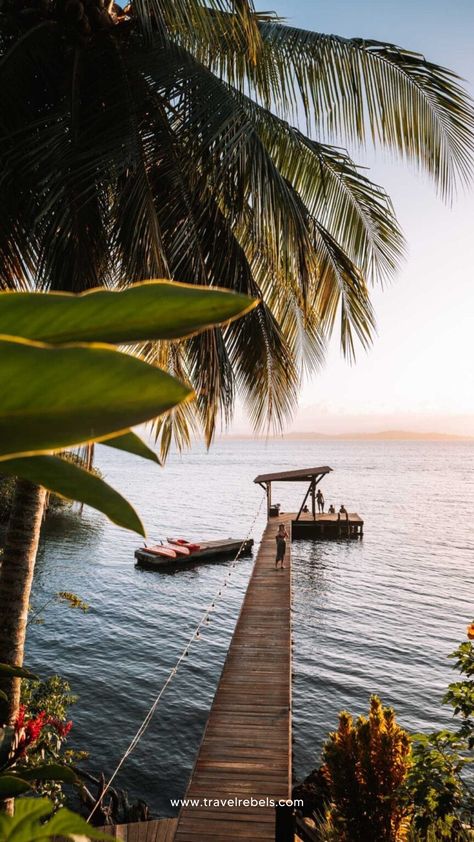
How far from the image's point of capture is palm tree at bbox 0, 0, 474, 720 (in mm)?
5387

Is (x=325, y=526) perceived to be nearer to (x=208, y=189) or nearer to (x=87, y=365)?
(x=208, y=189)

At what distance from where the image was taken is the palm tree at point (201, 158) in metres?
5.39

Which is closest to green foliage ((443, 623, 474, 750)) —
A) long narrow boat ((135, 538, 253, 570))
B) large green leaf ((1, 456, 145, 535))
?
large green leaf ((1, 456, 145, 535))

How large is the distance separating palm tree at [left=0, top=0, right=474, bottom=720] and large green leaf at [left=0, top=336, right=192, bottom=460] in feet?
16.8

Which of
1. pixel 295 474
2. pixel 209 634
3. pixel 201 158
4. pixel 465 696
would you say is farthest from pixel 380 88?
pixel 295 474

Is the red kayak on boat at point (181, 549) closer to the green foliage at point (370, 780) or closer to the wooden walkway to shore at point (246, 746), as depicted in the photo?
the wooden walkway to shore at point (246, 746)

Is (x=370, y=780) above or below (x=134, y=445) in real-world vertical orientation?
below

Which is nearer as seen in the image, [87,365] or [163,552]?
[87,365]

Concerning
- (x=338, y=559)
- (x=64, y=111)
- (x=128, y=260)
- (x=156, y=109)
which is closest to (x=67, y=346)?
(x=128, y=260)

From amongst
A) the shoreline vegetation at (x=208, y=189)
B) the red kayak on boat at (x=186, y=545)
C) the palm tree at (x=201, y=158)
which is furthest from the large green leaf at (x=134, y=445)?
the red kayak on boat at (x=186, y=545)

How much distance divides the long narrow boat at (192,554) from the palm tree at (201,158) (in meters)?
24.9

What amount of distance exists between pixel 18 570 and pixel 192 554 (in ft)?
97.4

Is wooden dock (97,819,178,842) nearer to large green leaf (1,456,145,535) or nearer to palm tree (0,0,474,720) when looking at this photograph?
palm tree (0,0,474,720)

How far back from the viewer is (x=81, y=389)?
36 centimetres
